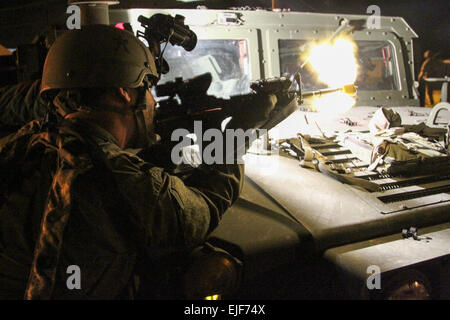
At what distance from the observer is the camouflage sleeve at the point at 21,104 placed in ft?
5.98

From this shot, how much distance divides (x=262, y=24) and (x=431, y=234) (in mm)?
2332

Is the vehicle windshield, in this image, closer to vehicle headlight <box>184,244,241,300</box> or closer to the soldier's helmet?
the soldier's helmet

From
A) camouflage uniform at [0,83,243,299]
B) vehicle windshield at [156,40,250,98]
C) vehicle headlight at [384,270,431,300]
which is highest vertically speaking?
vehicle windshield at [156,40,250,98]

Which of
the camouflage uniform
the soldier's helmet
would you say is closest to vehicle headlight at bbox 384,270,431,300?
the camouflage uniform

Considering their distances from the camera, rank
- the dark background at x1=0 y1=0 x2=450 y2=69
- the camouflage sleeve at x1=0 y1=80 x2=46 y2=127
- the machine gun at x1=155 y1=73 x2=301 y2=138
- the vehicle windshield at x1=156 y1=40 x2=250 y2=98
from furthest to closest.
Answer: the dark background at x1=0 y1=0 x2=450 y2=69 < the vehicle windshield at x1=156 y1=40 x2=250 y2=98 < the camouflage sleeve at x1=0 y1=80 x2=46 y2=127 < the machine gun at x1=155 y1=73 x2=301 y2=138

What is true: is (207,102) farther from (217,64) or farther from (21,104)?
(217,64)

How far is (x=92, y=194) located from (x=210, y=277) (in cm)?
45

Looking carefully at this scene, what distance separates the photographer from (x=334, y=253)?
1.26 m

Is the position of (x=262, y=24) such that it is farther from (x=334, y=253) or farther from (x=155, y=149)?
(x=334, y=253)

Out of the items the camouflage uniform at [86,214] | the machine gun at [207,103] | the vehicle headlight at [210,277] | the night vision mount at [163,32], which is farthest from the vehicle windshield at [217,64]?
the vehicle headlight at [210,277]

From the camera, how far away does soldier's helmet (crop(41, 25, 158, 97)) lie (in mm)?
1356

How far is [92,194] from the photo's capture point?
1.11 m

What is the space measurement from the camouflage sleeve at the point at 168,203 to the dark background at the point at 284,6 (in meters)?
2.24

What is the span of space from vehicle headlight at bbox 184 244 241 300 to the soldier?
95 millimetres
